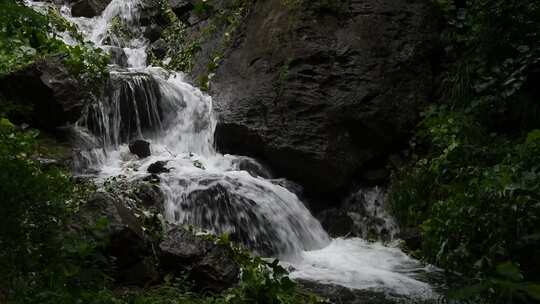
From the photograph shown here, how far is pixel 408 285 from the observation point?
5.62 m

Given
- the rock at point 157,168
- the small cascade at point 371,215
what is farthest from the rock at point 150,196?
the small cascade at point 371,215

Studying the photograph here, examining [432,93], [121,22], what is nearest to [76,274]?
[432,93]

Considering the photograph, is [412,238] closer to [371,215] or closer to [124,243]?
[371,215]

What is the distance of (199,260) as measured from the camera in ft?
16.6

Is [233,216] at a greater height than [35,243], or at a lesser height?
lesser

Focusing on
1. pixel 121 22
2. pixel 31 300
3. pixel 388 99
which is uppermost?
pixel 121 22

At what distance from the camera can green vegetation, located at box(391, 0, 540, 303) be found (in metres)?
4.99

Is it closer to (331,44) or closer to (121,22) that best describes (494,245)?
(331,44)

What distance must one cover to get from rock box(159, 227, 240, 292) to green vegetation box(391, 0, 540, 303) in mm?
2131

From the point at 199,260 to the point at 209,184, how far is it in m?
1.94

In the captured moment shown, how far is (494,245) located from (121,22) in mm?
10208

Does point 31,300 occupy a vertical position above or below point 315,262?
above

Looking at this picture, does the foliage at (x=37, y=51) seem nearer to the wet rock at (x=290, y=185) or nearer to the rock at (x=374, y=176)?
the wet rock at (x=290, y=185)

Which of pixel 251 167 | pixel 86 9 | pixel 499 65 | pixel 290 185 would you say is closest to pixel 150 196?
pixel 251 167
